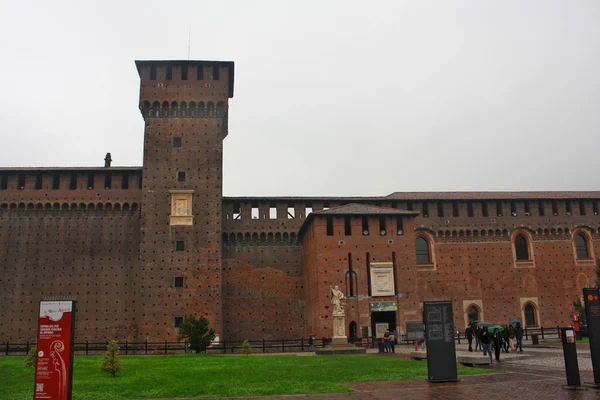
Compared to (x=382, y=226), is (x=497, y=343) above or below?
below

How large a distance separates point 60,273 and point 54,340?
26.8 m

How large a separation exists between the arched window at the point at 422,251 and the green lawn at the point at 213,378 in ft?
68.8

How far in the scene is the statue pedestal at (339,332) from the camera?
80.4 feet

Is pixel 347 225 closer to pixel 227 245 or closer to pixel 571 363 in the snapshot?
pixel 227 245

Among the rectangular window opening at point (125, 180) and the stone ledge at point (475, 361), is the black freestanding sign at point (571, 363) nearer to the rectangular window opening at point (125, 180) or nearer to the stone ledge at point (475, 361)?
the stone ledge at point (475, 361)

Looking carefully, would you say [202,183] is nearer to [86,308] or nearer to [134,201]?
[134,201]

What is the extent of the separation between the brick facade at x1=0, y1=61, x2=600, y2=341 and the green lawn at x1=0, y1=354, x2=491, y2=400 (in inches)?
561

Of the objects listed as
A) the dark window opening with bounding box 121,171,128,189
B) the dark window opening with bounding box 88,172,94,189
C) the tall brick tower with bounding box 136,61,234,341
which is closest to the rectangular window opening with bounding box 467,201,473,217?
the tall brick tower with bounding box 136,61,234,341

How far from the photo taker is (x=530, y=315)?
36.2 metres

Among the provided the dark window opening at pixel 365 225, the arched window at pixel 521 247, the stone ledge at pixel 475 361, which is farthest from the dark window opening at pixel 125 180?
the arched window at pixel 521 247

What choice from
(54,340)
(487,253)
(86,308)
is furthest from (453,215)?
(54,340)

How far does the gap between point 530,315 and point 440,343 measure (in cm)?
2799

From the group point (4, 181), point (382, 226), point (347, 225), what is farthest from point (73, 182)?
point (382, 226)

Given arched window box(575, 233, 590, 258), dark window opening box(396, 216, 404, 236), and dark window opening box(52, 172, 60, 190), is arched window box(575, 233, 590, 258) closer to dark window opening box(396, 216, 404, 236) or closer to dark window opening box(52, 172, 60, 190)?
dark window opening box(396, 216, 404, 236)
